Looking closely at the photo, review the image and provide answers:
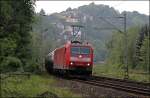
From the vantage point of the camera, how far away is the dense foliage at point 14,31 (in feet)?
50.6

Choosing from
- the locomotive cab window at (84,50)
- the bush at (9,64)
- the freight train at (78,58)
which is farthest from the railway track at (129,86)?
the locomotive cab window at (84,50)

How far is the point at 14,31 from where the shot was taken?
23422 mm

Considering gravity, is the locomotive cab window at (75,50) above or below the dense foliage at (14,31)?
below

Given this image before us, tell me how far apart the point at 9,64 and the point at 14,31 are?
107 inches

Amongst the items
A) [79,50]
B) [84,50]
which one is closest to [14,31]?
[79,50]

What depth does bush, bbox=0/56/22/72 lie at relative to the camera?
64.4 feet

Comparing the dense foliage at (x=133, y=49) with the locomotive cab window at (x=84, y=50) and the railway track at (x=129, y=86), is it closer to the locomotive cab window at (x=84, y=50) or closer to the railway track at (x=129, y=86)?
the locomotive cab window at (x=84, y=50)

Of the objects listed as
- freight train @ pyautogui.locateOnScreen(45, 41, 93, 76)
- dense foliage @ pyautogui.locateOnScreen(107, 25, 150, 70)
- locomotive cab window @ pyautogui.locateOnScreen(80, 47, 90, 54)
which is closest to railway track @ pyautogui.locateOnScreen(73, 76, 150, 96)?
freight train @ pyautogui.locateOnScreen(45, 41, 93, 76)

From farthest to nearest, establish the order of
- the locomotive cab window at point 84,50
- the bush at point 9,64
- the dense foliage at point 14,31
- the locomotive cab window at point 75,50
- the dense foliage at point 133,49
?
the dense foliage at point 133,49
the locomotive cab window at point 84,50
the locomotive cab window at point 75,50
the bush at point 9,64
the dense foliage at point 14,31

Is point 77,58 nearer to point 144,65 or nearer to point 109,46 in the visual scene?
point 144,65

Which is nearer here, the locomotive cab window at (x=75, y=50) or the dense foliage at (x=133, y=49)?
the locomotive cab window at (x=75, y=50)

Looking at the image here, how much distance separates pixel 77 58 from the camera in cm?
3216

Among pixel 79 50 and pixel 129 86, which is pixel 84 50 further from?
pixel 129 86

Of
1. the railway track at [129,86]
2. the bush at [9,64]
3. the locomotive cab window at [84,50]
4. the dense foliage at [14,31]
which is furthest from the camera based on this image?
the locomotive cab window at [84,50]
